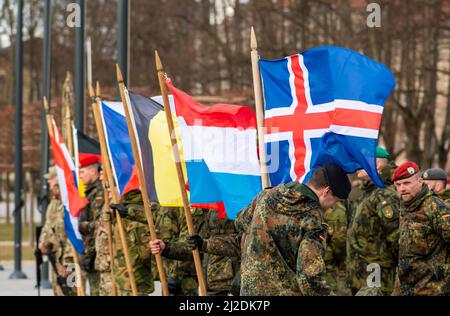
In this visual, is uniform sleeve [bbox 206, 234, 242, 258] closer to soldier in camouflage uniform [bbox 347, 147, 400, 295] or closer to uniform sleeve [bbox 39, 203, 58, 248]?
soldier in camouflage uniform [bbox 347, 147, 400, 295]

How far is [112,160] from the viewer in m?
12.5

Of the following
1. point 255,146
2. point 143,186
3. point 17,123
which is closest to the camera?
point 255,146

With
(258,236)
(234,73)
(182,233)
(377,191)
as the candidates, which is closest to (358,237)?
(377,191)

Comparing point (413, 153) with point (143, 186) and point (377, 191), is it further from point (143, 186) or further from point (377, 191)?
point (143, 186)

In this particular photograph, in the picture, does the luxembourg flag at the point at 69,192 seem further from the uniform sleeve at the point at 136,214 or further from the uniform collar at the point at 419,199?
the uniform collar at the point at 419,199

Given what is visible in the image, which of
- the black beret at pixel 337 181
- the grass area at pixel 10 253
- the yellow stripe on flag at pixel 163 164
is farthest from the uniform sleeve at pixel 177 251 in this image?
the grass area at pixel 10 253

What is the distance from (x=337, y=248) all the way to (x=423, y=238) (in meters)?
3.51

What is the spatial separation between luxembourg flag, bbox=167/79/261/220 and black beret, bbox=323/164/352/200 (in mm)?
2177

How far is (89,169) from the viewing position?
14.2 meters

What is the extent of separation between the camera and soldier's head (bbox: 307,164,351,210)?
7.68 metres

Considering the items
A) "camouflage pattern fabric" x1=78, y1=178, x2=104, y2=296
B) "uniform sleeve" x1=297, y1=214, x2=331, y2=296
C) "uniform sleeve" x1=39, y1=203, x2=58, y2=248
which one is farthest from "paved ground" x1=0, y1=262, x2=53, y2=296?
"uniform sleeve" x1=297, y1=214, x2=331, y2=296

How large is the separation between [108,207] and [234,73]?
24881mm

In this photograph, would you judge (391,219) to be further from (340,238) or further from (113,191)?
(113,191)

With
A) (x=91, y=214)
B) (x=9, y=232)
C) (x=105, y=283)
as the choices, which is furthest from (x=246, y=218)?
(x=9, y=232)
